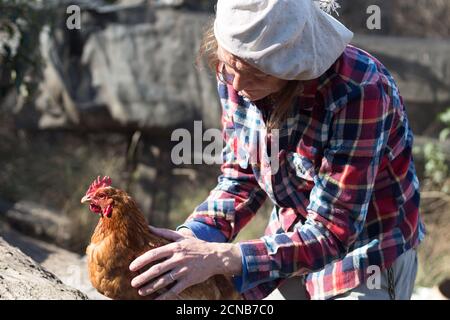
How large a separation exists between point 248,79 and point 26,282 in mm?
1065

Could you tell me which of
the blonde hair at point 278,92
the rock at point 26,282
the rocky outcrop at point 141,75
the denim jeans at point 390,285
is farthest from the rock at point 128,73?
the blonde hair at point 278,92

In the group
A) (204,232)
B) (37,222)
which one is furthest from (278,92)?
(37,222)

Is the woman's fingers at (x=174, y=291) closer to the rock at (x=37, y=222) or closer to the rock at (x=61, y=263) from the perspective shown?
the rock at (x=61, y=263)

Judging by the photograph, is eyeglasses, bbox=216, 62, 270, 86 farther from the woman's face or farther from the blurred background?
the blurred background

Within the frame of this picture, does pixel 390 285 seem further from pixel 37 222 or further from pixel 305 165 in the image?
pixel 37 222

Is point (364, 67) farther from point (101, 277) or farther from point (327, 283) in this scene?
point (101, 277)

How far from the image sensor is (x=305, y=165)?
2.63 meters

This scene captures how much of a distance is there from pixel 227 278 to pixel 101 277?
47 cm

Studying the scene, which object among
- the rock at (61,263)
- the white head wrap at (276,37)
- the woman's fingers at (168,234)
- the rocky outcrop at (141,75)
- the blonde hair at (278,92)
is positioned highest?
the white head wrap at (276,37)

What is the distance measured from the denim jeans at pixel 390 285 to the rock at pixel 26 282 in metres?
0.77

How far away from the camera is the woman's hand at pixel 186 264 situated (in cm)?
249

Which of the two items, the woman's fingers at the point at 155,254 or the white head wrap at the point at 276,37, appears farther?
the woman's fingers at the point at 155,254

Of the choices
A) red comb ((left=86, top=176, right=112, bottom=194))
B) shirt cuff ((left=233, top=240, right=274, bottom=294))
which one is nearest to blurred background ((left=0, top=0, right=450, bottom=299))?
red comb ((left=86, top=176, right=112, bottom=194))

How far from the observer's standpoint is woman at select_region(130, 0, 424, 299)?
7.68ft
